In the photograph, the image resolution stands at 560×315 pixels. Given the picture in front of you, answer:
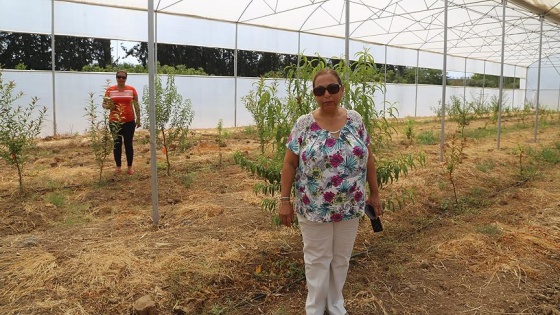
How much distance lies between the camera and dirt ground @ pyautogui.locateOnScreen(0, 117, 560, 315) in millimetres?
2893

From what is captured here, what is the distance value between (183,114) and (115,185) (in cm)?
147

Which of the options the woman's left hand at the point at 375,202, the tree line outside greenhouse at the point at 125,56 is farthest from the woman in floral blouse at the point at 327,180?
the tree line outside greenhouse at the point at 125,56

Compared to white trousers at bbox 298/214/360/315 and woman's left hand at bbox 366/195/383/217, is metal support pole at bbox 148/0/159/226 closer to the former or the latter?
white trousers at bbox 298/214/360/315

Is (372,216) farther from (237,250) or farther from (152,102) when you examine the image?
(152,102)

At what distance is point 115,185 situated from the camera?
5703 millimetres

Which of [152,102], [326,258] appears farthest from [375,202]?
[152,102]

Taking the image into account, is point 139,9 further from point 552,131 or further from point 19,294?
point 552,131

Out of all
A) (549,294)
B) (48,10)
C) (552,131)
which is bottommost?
(549,294)

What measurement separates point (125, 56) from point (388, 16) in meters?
7.78

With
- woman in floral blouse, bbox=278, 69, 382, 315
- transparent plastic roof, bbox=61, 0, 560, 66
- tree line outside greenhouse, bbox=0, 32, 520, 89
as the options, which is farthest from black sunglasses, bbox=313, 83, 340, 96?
transparent plastic roof, bbox=61, 0, 560, 66

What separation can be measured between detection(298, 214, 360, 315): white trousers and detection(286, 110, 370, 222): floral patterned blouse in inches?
3.4

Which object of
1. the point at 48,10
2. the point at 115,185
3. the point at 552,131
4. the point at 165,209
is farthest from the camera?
the point at 552,131

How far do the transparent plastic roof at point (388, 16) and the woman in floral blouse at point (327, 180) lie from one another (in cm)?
946

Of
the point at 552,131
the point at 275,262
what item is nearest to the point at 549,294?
the point at 275,262
